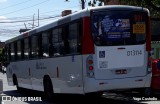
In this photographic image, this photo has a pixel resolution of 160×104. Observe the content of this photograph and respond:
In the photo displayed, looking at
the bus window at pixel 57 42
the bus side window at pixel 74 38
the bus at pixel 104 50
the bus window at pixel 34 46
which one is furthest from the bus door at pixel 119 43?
the bus window at pixel 34 46

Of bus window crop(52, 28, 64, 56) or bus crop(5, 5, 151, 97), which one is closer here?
bus crop(5, 5, 151, 97)

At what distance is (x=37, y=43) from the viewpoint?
16125 millimetres

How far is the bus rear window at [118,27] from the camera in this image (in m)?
11.6

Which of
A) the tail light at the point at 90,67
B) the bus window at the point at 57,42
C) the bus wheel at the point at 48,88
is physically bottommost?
the bus wheel at the point at 48,88

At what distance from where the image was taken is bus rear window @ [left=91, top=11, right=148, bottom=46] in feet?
38.1

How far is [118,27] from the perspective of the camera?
11.8m

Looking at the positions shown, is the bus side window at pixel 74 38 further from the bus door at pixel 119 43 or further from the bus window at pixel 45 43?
the bus window at pixel 45 43

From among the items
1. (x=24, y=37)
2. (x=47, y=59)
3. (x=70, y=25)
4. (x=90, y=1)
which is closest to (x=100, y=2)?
(x=90, y=1)

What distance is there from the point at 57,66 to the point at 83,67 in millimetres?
2194

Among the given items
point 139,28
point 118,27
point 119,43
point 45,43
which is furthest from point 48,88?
point 139,28

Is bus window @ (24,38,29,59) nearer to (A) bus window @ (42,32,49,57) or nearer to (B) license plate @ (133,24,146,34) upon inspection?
(A) bus window @ (42,32,49,57)

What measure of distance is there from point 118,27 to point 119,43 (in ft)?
1.62

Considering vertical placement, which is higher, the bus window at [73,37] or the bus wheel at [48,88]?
the bus window at [73,37]

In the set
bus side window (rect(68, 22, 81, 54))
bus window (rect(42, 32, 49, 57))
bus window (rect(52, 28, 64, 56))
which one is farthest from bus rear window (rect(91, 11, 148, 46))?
bus window (rect(42, 32, 49, 57))
